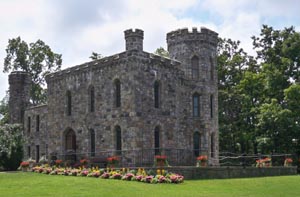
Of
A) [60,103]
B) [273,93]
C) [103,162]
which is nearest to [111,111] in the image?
[103,162]

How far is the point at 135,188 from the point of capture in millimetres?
20156

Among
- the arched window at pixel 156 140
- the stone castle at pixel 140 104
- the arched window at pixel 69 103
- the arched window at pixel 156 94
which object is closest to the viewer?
the stone castle at pixel 140 104

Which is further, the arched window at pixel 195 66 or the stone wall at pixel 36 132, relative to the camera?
the stone wall at pixel 36 132

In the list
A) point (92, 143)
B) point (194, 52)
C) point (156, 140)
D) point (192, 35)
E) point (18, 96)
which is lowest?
point (92, 143)

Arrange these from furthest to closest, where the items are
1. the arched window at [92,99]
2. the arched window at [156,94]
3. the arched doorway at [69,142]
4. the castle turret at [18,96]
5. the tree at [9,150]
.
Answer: the castle turret at [18,96]
the tree at [9,150]
the arched doorway at [69,142]
the arched window at [92,99]
the arched window at [156,94]

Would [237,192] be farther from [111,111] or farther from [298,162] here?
[298,162]

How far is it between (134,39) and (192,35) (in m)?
5.49

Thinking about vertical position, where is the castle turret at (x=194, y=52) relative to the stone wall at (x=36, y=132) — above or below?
above

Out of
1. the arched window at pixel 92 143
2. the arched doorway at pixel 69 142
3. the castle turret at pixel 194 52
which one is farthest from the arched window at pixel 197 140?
the arched doorway at pixel 69 142

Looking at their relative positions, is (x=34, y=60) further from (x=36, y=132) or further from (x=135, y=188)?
(x=135, y=188)

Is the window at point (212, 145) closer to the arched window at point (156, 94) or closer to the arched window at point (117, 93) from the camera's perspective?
the arched window at point (156, 94)

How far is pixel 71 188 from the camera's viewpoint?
20.0 m

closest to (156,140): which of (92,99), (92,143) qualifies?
(92,143)

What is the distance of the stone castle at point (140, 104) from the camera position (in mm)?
30141
